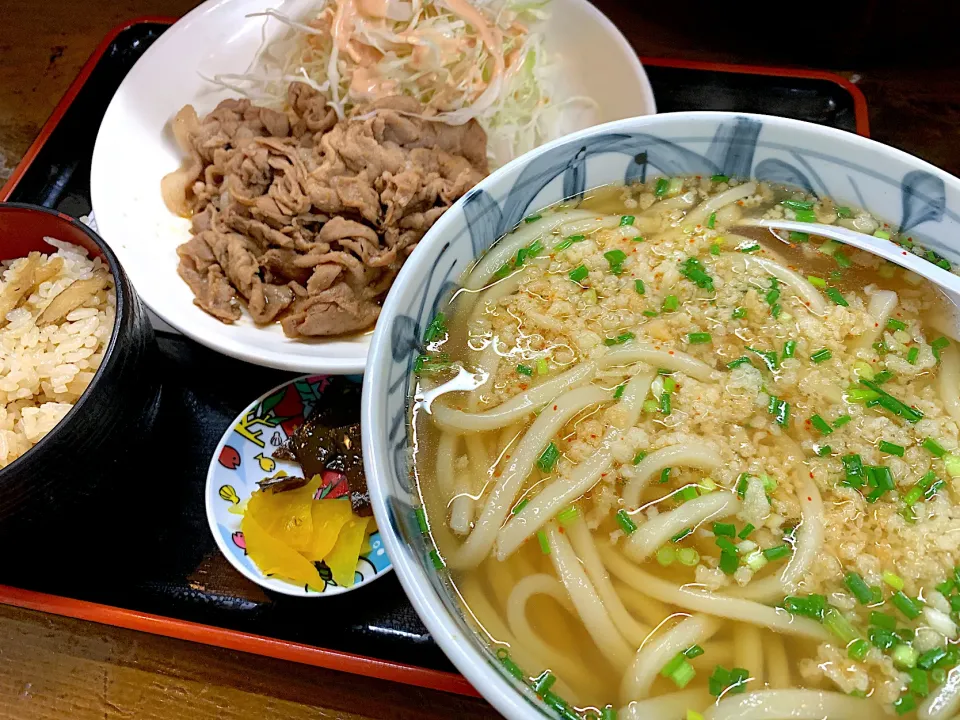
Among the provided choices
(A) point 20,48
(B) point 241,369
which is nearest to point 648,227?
(B) point 241,369

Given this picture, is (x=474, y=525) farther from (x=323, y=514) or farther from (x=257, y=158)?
(x=257, y=158)

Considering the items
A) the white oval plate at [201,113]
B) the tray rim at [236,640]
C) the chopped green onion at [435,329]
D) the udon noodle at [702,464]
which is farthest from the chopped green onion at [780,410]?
the white oval plate at [201,113]

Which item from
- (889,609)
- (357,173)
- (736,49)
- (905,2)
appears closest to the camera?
(889,609)

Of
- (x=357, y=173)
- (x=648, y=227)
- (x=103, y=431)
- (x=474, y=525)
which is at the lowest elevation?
(x=103, y=431)

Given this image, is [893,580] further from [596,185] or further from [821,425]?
[596,185]

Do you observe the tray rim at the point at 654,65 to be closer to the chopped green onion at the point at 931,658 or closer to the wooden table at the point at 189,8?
the wooden table at the point at 189,8

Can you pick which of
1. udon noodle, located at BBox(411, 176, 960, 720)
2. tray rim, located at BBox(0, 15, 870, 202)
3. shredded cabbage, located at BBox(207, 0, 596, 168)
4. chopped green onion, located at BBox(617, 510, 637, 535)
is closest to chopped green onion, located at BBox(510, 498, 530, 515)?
udon noodle, located at BBox(411, 176, 960, 720)
